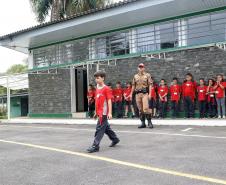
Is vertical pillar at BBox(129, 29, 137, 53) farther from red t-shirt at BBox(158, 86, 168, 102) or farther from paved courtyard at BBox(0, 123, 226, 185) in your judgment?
paved courtyard at BBox(0, 123, 226, 185)

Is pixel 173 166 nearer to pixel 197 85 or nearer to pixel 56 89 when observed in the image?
pixel 197 85

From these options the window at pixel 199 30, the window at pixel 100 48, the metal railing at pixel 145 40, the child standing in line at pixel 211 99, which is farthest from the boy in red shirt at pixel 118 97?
the child standing in line at pixel 211 99

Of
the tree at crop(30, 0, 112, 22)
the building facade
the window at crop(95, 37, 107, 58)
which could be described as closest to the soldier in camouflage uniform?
the building facade

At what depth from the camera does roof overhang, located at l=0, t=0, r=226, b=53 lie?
1470 cm

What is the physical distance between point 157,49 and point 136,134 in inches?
286

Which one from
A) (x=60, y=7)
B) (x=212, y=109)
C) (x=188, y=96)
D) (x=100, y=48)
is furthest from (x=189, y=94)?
(x=60, y=7)

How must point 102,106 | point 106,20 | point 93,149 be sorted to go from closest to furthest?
point 93,149, point 102,106, point 106,20

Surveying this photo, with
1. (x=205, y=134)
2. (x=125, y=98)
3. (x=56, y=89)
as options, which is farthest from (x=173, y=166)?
(x=56, y=89)

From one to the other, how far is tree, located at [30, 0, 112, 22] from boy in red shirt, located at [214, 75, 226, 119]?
46.1ft

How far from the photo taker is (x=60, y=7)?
26.5 m

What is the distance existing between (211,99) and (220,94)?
52cm

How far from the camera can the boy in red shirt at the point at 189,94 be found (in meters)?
14.7

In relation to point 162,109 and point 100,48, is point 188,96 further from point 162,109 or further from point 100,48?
point 100,48

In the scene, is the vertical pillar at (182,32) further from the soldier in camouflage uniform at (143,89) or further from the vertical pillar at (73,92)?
the vertical pillar at (73,92)
